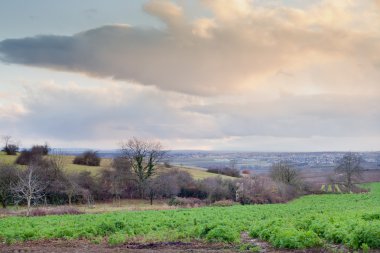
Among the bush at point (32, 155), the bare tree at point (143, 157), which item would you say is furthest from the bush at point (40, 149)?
the bare tree at point (143, 157)

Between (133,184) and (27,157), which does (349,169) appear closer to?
(133,184)

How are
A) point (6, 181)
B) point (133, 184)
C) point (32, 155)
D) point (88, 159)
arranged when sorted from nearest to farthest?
point (6, 181)
point (133, 184)
point (32, 155)
point (88, 159)

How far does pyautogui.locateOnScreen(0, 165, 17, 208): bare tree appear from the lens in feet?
213

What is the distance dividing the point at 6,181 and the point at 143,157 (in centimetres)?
2687

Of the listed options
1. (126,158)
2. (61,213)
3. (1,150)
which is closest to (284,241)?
(61,213)

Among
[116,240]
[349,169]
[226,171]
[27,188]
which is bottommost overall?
[226,171]

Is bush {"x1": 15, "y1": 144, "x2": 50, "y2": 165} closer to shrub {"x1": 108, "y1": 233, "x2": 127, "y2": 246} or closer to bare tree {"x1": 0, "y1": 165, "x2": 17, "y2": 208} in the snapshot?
bare tree {"x1": 0, "y1": 165, "x2": 17, "y2": 208}

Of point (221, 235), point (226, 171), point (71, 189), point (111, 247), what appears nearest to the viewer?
point (111, 247)

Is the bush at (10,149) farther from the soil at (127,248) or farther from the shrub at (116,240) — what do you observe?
the shrub at (116,240)

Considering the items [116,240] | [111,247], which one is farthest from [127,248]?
[116,240]

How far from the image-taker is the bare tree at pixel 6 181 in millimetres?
65062

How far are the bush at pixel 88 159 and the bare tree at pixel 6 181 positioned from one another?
123 feet

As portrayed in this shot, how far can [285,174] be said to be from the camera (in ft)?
325

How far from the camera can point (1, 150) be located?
115125mm
